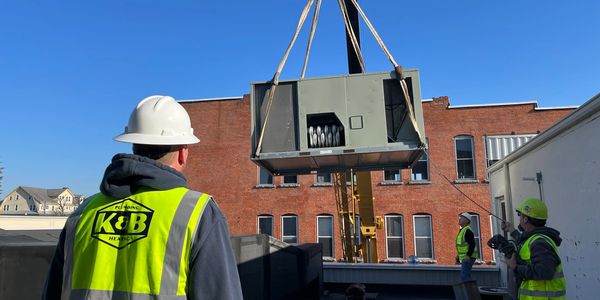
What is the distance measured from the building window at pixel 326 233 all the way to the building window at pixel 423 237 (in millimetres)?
4216

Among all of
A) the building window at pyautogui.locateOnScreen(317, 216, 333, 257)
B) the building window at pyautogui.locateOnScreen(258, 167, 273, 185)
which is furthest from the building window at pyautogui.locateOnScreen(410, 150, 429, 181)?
the building window at pyautogui.locateOnScreen(258, 167, 273, 185)

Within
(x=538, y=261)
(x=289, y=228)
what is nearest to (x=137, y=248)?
(x=538, y=261)

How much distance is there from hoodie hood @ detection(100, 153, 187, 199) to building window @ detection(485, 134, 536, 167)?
68.2 ft

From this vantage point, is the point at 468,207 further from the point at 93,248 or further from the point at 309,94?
the point at 93,248

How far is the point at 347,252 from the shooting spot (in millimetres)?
14039

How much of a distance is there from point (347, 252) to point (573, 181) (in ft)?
30.0

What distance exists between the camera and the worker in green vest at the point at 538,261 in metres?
3.96

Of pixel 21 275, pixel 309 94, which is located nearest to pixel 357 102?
pixel 309 94

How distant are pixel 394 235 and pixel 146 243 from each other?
20.4 m

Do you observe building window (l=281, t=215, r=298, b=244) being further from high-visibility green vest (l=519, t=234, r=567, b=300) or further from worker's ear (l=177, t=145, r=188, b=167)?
worker's ear (l=177, t=145, r=188, b=167)

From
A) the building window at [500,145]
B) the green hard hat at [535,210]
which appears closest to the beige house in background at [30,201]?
the building window at [500,145]

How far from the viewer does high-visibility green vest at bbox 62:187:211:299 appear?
1.57m

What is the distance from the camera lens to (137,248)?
161 cm

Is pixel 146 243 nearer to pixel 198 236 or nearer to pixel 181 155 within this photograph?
pixel 198 236
